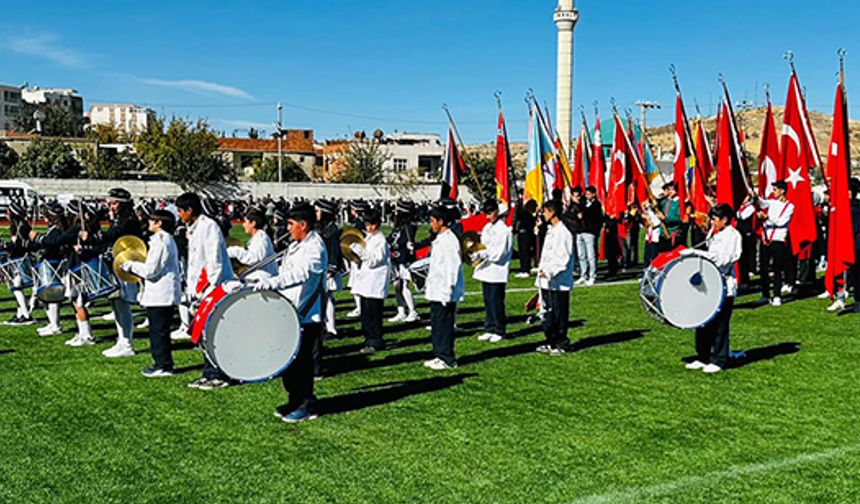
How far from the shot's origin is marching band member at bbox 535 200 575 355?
33.0 feet

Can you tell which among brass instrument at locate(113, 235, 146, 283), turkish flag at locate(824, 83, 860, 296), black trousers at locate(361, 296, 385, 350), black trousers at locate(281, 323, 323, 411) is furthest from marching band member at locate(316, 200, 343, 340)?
turkish flag at locate(824, 83, 860, 296)

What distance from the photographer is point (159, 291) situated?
8.86 meters

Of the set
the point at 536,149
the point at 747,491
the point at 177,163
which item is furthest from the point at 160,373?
the point at 177,163

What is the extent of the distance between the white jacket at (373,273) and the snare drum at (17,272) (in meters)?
4.83

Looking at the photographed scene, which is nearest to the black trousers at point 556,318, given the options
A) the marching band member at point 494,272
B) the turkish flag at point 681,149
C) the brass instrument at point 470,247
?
the marching band member at point 494,272

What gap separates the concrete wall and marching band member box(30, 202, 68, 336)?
4757 centimetres

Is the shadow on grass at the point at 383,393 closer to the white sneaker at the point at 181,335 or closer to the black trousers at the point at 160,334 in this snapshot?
the black trousers at the point at 160,334

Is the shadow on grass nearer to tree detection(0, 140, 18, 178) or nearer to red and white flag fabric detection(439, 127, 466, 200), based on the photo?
red and white flag fabric detection(439, 127, 466, 200)

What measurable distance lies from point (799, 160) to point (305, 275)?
9187 millimetres

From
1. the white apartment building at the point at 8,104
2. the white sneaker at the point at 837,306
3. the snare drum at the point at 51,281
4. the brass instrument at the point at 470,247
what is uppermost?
the white apartment building at the point at 8,104

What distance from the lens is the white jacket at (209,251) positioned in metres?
8.57

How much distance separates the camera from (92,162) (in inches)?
2960

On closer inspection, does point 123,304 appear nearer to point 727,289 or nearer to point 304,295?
point 304,295

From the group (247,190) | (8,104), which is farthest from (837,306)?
(8,104)
